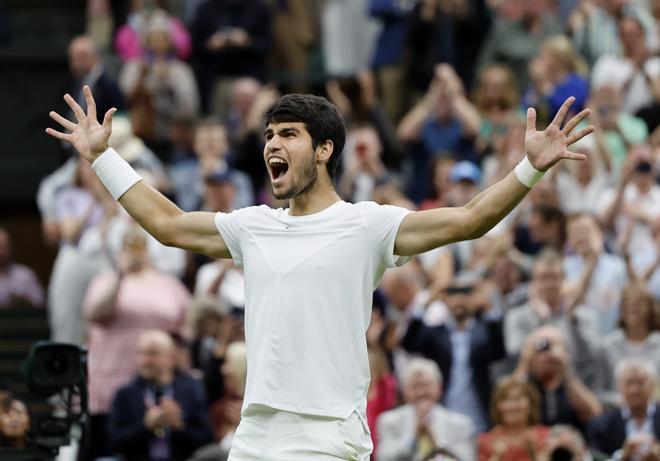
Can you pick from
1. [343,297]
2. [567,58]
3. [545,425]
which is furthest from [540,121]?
[343,297]

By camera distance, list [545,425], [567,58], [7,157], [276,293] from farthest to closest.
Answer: [7,157] → [567,58] → [545,425] → [276,293]

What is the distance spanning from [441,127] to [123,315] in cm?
385

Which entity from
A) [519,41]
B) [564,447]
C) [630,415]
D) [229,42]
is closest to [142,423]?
[564,447]

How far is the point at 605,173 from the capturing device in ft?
46.3

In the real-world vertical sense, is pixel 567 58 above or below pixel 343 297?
above

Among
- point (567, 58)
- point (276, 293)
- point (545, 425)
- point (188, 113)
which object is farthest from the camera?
point (188, 113)

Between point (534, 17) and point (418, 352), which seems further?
point (534, 17)

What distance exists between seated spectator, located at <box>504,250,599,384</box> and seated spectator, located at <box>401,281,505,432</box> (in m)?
0.11

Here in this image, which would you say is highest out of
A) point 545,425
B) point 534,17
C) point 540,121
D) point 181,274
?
point 534,17

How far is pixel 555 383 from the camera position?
459 inches

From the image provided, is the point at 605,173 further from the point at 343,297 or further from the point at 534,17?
the point at 343,297

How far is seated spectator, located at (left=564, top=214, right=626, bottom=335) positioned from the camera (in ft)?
41.4

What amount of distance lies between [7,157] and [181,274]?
13.1 feet

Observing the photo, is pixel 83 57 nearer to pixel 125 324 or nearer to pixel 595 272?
pixel 125 324
